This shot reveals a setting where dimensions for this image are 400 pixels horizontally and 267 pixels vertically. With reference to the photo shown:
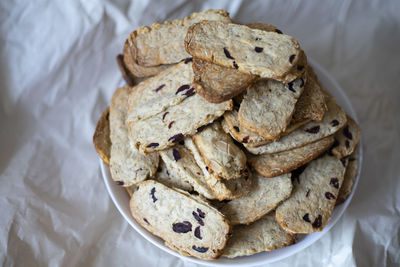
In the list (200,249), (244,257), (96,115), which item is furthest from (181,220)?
(96,115)

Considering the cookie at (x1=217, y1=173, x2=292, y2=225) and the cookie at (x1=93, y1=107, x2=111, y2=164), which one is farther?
the cookie at (x1=93, y1=107, x2=111, y2=164)

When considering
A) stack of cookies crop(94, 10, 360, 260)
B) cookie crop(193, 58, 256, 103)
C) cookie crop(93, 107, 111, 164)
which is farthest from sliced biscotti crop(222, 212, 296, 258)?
cookie crop(93, 107, 111, 164)

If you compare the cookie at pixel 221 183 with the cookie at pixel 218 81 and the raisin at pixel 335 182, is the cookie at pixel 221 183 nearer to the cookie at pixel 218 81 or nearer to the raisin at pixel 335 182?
the cookie at pixel 218 81

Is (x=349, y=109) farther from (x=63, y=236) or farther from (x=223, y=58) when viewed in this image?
(x=63, y=236)

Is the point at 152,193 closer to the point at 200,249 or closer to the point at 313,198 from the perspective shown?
the point at 200,249

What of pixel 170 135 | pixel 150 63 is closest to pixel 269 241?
pixel 170 135

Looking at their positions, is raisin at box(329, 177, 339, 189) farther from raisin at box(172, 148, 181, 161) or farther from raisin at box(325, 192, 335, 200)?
raisin at box(172, 148, 181, 161)

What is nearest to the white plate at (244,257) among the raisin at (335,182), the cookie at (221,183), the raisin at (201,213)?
the raisin at (335,182)

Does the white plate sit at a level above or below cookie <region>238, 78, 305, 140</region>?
below
